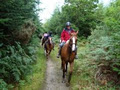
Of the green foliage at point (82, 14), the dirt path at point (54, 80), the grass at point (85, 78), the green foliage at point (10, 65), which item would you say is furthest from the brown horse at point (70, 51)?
the green foliage at point (82, 14)

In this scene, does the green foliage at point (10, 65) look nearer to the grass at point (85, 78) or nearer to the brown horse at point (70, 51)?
the brown horse at point (70, 51)

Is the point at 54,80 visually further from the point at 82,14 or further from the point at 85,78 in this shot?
the point at 82,14

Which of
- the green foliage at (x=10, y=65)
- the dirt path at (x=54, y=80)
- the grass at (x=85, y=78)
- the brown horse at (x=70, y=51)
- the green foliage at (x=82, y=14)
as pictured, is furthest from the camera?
the green foliage at (x=82, y=14)

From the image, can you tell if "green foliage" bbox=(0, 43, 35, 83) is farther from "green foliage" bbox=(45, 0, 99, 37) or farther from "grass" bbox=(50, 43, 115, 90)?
"green foliage" bbox=(45, 0, 99, 37)

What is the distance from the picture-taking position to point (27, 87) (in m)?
7.54

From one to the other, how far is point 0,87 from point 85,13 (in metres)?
20.1

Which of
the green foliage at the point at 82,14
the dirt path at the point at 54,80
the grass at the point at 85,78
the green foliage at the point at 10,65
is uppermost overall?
the green foliage at the point at 82,14

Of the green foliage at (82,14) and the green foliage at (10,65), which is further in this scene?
the green foliage at (82,14)

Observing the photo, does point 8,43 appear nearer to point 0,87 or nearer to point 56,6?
point 0,87

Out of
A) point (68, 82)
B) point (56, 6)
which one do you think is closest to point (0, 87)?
point (68, 82)

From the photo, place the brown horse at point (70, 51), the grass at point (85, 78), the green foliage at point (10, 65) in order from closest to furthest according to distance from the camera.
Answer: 1. the green foliage at point (10, 65)
2. the grass at point (85, 78)
3. the brown horse at point (70, 51)

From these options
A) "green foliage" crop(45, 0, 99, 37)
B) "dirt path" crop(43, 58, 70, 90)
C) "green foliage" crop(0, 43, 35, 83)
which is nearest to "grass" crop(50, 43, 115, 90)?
"dirt path" crop(43, 58, 70, 90)

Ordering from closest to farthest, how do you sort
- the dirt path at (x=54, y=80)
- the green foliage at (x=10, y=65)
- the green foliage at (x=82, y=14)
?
the green foliage at (x=10, y=65) → the dirt path at (x=54, y=80) → the green foliage at (x=82, y=14)

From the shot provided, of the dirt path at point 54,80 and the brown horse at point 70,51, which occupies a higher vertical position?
the brown horse at point 70,51
